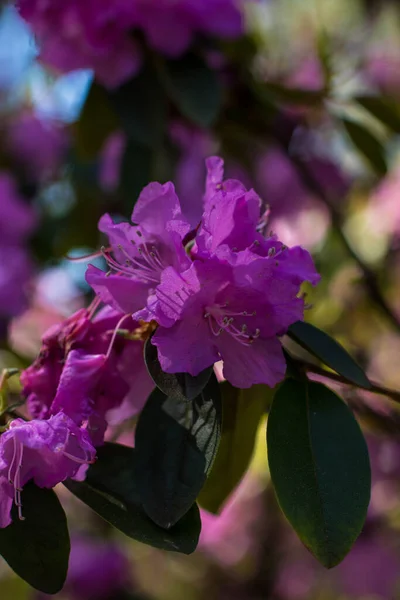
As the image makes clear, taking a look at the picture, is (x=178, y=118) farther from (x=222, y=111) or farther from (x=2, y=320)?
(x=2, y=320)

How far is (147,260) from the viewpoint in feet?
2.34

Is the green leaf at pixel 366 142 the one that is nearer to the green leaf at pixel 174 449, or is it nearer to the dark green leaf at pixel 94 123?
the dark green leaf at pixel 94 123

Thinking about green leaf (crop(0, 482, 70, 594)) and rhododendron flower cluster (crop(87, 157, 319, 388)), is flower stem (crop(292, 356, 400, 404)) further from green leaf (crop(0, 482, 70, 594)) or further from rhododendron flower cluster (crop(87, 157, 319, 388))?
green leaf (crop(0, 482, 70, 594))

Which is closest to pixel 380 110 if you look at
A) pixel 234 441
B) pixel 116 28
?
pixel 116 28

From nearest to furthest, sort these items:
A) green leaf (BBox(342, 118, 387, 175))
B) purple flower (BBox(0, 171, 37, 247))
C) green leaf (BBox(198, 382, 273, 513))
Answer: green leaf (BBox(198, 382, 273, 513)) < green leaf (BBox(342, 118, 387, 175)) < purple flower (BBox(0, 171, 37, 247))

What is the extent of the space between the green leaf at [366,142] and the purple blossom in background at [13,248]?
73 cm

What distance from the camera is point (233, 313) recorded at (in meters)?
0.67

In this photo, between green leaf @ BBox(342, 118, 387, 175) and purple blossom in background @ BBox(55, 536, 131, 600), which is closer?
green leaf @ BBox(342, 118, 387, 175)

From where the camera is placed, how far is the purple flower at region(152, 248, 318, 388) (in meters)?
0.65

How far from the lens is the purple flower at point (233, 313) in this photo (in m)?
0.65

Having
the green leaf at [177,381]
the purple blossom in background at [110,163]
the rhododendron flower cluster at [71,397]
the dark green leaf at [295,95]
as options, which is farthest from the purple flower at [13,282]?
the green leaf at [177,381]

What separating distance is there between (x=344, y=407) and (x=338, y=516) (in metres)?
0.12

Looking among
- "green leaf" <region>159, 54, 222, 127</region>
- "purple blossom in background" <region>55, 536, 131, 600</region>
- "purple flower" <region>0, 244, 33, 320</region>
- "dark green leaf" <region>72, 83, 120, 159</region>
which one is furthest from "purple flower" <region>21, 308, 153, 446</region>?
"purple blossom in background" <region>55, 536, 131, 600</region>

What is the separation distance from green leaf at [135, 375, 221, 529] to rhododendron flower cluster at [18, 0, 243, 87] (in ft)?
2.07
